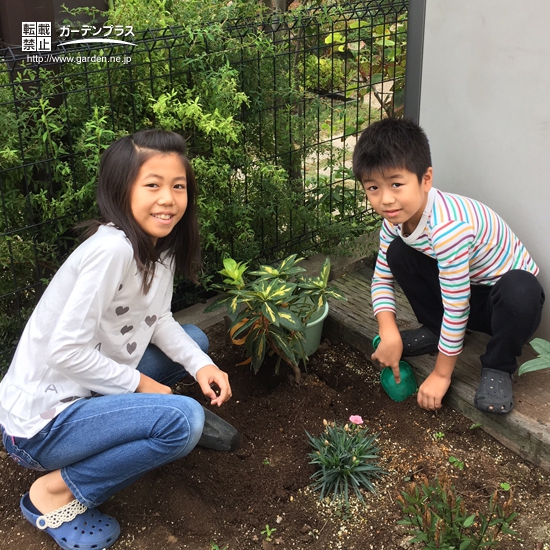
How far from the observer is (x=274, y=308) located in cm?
251

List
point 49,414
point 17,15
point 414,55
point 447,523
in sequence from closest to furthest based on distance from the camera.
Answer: point 447,523
point 49,414
point 17,15
point 414,55

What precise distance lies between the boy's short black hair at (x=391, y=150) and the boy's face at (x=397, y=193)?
21mm

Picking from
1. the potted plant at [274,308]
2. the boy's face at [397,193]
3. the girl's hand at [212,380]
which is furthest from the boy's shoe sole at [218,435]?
the boy's face at [397,193]

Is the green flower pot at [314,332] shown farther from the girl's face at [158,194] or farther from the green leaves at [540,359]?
the green leaves at [540,359]

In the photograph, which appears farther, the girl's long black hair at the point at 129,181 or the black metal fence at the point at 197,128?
the black metal fence at the point at 197,128

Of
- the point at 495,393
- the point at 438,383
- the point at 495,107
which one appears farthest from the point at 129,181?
the point at 495,107

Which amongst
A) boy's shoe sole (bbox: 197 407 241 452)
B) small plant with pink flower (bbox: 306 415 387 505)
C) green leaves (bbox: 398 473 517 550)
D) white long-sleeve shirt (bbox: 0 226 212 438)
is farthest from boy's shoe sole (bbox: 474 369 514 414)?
white long-sleeve shirt (bbox: 0 226 212 438)

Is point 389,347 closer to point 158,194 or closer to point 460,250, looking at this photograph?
point 460,250

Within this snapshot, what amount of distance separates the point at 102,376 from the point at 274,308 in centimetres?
76

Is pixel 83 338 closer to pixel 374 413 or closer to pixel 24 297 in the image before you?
pixel 24 297

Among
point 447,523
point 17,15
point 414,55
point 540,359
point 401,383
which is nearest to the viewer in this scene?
point 540,359

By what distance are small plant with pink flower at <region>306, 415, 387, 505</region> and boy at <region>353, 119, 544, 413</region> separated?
36 centimetres

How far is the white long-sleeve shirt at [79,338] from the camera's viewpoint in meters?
1.92

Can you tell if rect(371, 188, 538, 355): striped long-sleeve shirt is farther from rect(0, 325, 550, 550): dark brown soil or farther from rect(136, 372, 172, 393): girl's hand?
rect(136, 372, 172, 393): girl's hand
